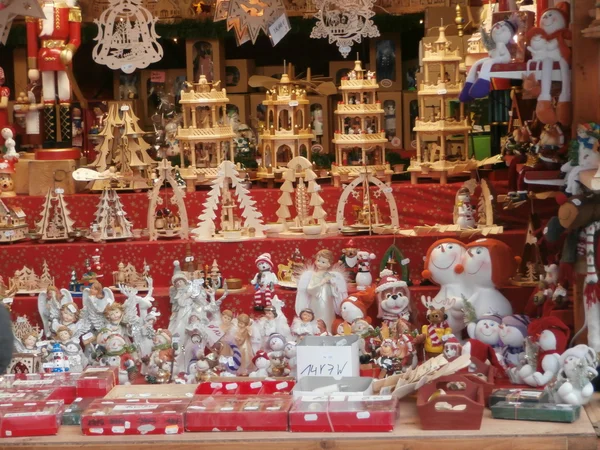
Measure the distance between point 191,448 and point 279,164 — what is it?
3250mm

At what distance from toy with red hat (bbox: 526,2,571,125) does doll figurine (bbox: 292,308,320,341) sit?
1502 millimetres

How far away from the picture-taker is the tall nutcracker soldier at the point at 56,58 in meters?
7.79

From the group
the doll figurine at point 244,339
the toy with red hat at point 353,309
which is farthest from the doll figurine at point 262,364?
the toy with red hat at point 353,309

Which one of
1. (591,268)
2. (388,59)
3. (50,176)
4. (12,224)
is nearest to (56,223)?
(12,224)

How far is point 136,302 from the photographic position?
6613 mm

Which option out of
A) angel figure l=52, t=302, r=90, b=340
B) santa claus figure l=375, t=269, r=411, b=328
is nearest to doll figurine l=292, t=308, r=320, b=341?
santa claus figure l=375, t=269, r=411, b=328

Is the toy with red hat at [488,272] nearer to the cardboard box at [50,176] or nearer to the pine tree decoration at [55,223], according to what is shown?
the pine tree decoration at [55,223]

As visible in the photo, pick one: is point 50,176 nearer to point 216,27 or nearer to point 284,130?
point 284,130

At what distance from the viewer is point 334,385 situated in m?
5.37

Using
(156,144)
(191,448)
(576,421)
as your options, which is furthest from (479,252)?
(156,144)

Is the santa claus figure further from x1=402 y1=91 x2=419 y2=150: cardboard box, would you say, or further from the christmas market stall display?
x1=402 y1=91 x2=419 y2=150: cardboard box

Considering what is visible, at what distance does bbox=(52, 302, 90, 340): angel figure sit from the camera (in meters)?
6.54

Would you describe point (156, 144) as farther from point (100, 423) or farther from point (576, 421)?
point (576, 421)

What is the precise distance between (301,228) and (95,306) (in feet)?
4.44
